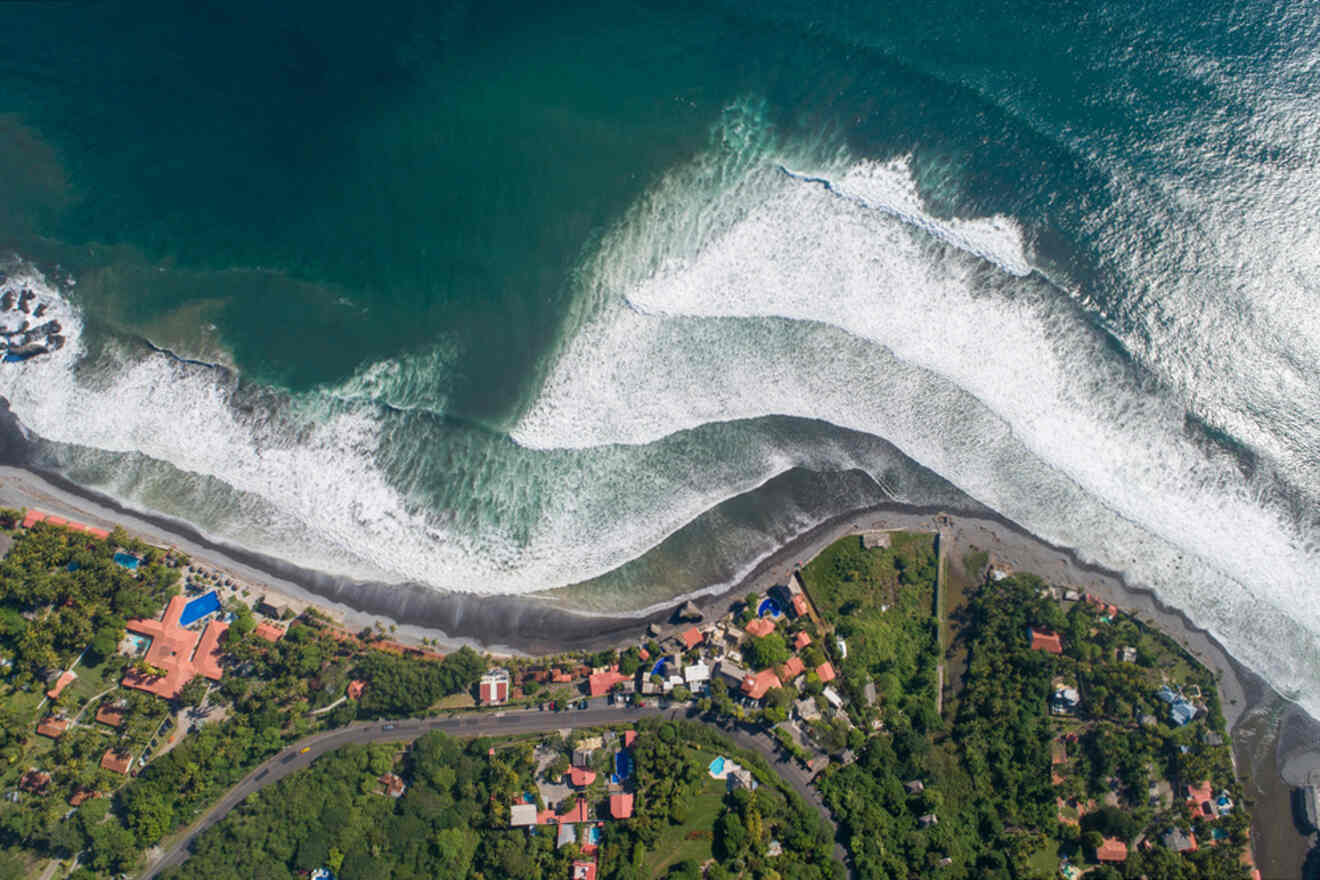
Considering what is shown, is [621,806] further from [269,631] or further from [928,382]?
[928,382]

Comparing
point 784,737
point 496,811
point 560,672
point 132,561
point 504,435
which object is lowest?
point 496,811

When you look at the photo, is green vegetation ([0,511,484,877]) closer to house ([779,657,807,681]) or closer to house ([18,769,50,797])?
house ([18,769,50,797])

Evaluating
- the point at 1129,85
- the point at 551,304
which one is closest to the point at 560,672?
the point at 551,304

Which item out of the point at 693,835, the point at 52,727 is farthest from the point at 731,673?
the point at 52,727

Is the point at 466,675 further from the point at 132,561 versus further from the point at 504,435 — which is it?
the point at 132,561

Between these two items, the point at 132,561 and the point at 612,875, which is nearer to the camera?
the point at 612,875

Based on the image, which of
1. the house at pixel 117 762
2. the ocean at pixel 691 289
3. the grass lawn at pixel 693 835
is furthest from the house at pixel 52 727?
the grass lawn at pixel 693 835
